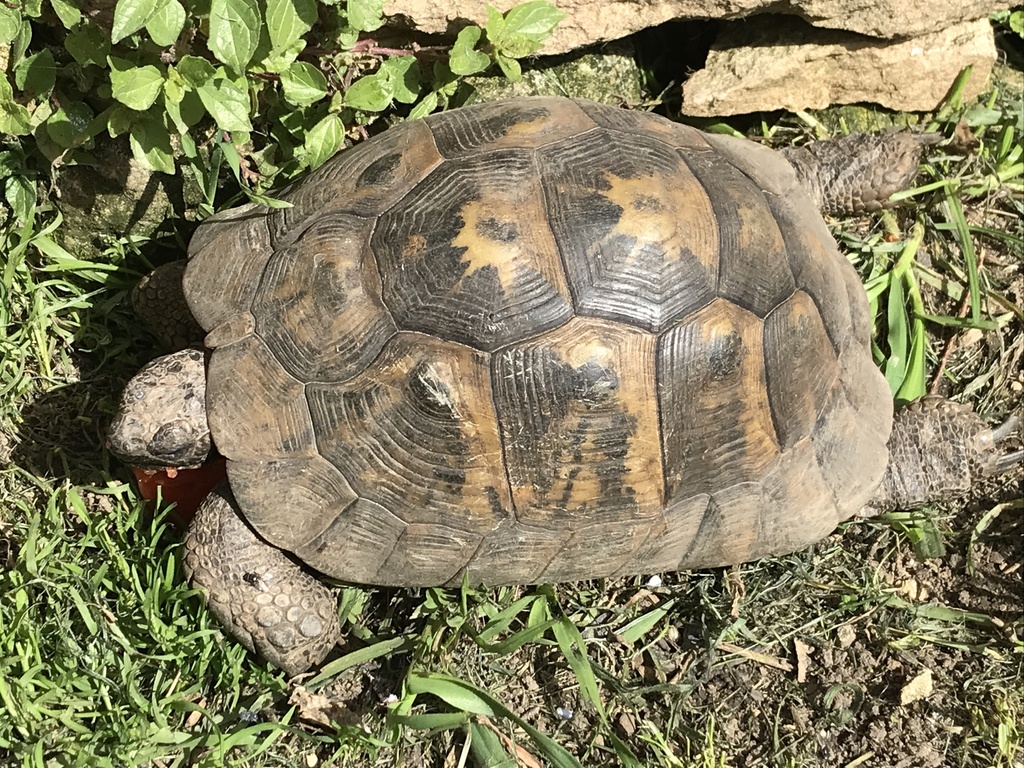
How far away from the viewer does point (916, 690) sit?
3.07 meters

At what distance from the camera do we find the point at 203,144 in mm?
2898

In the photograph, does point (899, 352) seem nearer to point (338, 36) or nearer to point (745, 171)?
point (745, 171)

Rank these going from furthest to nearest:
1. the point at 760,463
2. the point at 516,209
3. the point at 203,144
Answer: the point at 203,144 → the point at 760,463 → the point at 516,209

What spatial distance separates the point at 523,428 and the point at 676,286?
593mm

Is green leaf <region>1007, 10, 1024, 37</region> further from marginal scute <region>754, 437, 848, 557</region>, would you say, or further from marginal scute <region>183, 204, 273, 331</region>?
marginal scute <region>183, 204, 273, 331</region>

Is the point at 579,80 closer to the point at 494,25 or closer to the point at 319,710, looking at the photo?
the point at 494,25

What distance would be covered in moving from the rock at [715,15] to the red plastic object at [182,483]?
65.1 inches

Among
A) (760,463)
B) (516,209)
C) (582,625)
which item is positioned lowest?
(582,625)

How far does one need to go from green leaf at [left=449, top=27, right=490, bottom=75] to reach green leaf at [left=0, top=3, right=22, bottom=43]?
126 centimetres

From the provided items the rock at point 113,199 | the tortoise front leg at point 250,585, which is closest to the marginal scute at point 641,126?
the rock at point 113,199

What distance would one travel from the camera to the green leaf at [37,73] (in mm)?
Result: 2598

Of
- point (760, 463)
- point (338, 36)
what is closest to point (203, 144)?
point (338, 36)

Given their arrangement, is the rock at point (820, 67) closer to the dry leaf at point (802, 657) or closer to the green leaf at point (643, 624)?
the green leaf at point (643, 624)

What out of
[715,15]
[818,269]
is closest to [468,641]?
[818,269]
